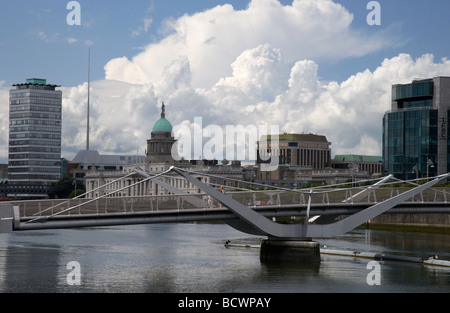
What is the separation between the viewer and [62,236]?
96000 millimetres

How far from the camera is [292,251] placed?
59.3 metres

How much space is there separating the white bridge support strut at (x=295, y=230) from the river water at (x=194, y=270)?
1533mm

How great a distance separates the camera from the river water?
1887 inches

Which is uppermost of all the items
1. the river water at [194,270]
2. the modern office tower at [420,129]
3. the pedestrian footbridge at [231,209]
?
the modern office tower at [420,129]

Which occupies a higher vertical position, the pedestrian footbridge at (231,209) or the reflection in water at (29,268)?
the pedestrian footbridge at (231,209)

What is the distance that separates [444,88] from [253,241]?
Result: 184ft

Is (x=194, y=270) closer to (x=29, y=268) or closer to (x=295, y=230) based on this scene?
(x=295, y=230)

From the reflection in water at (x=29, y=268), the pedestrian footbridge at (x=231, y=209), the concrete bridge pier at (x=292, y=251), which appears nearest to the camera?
the reflection in water at (x=29, y=268)

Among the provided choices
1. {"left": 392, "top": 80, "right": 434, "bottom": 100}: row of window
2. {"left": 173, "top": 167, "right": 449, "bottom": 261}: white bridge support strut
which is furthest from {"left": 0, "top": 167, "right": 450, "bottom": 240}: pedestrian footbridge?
{"left": 392, "top": 80, "right": 434, "bottom": 100}: row of window

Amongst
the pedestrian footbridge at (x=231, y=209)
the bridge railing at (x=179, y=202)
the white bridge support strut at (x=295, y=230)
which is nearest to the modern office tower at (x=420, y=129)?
the bridge railing at (x=179, y=202)

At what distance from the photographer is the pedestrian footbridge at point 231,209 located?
169 feet

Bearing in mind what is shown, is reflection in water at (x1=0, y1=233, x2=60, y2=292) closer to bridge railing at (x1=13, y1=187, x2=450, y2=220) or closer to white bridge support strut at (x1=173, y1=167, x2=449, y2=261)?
bridge railing at (x1=13, y1=187, x2=450, y2=220)

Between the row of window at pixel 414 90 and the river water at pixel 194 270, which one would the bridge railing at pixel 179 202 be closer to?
the river water at pixel 194 270

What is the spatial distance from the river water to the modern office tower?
50295 millimetres
